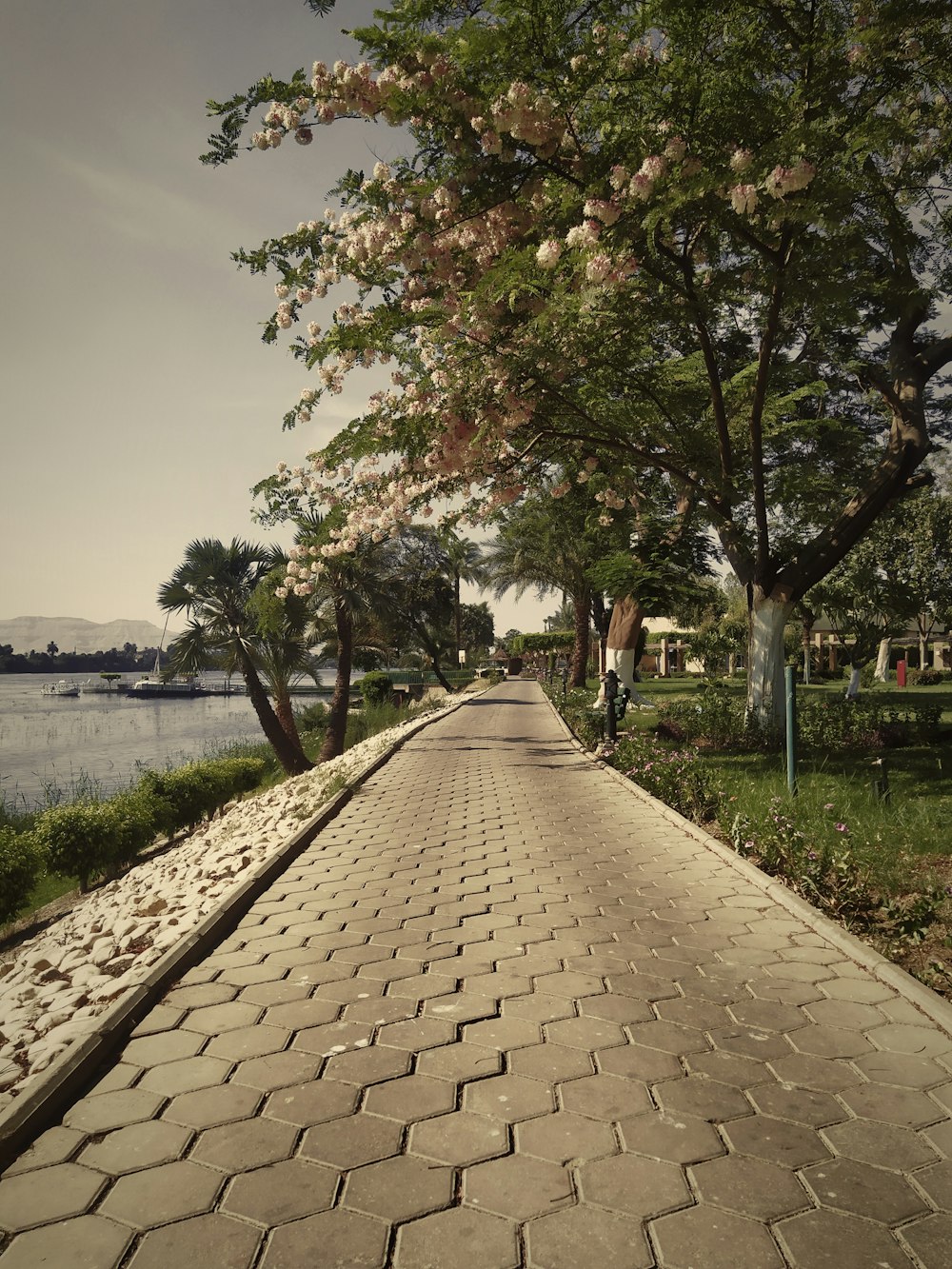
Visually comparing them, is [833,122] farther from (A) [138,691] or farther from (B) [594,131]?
(A) [138,691]

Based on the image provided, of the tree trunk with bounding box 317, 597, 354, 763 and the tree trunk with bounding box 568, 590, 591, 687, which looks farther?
the tree trunk with bounding box 568, 590, 591, 687

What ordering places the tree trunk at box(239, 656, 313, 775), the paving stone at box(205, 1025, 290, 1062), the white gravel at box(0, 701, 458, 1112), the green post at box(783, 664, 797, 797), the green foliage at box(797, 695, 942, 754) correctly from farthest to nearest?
the tree trunk at box(239, 656, 313, 775)
the green foliage at box(797, 695, 942, 754)
the green post at box(783, 664, 797, 797)
the white gravel at box(0, 701, 458, 1112)
the paving stone at box(205, 1025, 290, 1062)

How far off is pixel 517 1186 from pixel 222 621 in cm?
1635

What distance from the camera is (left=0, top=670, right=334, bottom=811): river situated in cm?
1927

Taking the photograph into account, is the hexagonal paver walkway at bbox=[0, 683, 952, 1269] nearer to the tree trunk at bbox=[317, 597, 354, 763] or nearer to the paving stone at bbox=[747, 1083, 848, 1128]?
the paving stone at bbox=[747, 1083, 848, 1128]

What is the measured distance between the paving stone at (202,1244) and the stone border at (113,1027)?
0.77m

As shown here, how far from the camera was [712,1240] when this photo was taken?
2100mm

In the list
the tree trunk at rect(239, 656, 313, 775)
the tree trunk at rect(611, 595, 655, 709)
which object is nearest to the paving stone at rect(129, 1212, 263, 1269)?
the tree trunk at rect(239, 656, 313, 775)

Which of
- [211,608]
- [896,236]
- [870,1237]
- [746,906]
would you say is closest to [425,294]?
[896,236]

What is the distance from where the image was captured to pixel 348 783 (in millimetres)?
9633

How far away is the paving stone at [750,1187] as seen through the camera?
223cm

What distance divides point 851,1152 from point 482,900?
2.87 m

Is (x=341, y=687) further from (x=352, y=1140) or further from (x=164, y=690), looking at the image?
(x=164, y=690)

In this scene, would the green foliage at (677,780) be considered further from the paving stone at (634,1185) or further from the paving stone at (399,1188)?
the paving stone at (399,1188)
